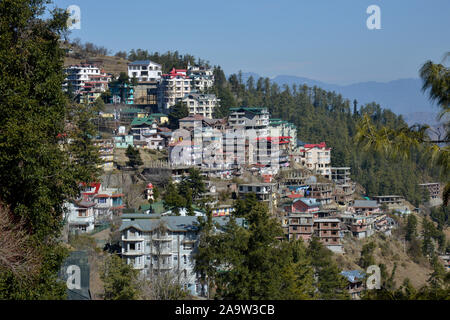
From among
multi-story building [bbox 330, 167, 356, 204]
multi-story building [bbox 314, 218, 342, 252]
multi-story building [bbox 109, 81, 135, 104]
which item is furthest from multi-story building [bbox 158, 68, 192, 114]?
multi-story building [bbox 314, 218, 342, 252]

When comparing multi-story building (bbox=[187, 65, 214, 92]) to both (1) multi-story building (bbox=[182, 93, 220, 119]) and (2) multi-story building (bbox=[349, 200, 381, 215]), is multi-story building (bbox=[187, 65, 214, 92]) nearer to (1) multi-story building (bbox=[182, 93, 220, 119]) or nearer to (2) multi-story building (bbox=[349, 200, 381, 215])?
(1) multi-story building (bbox=[182, 93, 220, 119])

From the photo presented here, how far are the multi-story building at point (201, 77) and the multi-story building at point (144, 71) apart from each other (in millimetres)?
2440

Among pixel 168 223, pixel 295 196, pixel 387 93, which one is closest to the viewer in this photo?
pixel 168 223

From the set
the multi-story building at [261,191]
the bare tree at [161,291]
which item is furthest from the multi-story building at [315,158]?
the bare tree at [161,291]

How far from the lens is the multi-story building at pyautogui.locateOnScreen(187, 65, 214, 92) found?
119 ft

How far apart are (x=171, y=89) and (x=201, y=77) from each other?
3943 mm

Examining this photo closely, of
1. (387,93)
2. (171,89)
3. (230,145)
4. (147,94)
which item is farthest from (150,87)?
(387,93)

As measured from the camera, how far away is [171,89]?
33.7 metres

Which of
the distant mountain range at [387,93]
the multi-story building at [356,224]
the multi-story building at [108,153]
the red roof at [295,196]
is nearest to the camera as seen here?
the multi-story building at [108,153]

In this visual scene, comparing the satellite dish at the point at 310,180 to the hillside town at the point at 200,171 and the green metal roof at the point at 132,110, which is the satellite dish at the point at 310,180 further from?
the green metal roof at the point at 132,110

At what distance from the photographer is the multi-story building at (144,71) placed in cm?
3659

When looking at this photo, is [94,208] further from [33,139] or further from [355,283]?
[33,139]

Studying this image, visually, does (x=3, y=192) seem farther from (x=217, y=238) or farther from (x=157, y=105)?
(x=157, y=105)
